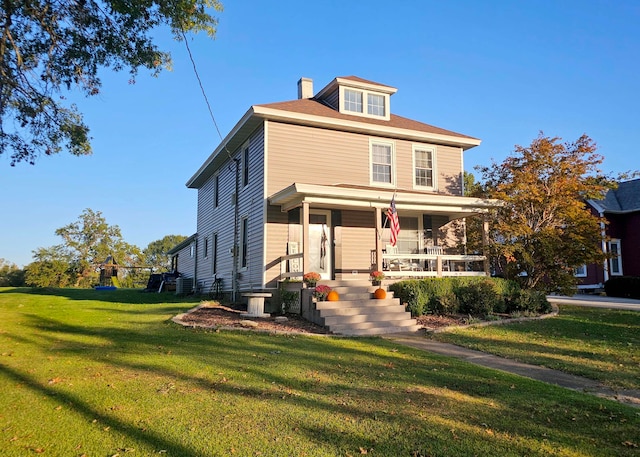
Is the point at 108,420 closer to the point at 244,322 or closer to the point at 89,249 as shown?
the point at 244,322

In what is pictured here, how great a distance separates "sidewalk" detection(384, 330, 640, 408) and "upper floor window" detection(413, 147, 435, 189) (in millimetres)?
7552

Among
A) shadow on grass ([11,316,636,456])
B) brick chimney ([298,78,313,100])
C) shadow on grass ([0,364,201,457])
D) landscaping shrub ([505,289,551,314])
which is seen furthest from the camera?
brick chimney ([298,78,313,100])

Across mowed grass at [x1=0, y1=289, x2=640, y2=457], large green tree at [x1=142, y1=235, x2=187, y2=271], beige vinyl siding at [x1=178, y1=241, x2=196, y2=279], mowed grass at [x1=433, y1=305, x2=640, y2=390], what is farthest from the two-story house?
large green tree at [x1=142, y1=235, x2=187, y2=271]

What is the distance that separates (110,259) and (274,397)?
118 feet

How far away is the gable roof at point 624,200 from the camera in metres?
23.5

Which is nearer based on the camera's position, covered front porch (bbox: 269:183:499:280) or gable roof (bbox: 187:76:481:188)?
covered front porch (bbox: 269:183:499:280)

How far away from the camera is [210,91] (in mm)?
12664

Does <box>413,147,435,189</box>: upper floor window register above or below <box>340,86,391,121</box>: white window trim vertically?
below

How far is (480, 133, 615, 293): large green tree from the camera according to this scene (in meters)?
12.7

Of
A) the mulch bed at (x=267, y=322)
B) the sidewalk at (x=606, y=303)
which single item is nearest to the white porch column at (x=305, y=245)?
the mulch bed at (x=267, y=322)

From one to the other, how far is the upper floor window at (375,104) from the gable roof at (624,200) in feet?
47.7

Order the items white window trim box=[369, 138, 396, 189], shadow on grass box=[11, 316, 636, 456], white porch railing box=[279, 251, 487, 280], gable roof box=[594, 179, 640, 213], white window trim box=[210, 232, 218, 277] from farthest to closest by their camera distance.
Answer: gable roof box=[594, 179, 640, 213] → white window trim box=[210, 232, 218, 277] → white window trim box=[369, 138, 396, 189] → white porch railing box=[279, 251, 487, 280] → shadow on grass box=[11, 316, 636, 456]

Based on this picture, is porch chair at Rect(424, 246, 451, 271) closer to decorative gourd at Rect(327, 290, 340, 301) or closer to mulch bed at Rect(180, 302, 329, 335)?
decorative gourd at Rect(327, 290, 340, 301)

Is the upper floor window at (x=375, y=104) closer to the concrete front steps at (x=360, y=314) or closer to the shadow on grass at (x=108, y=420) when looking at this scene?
the concrete front steps at (x=360, y=314)
